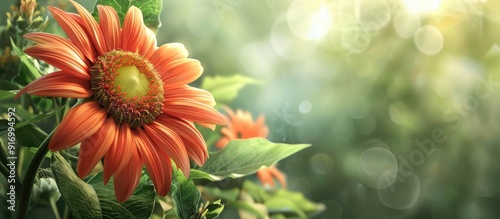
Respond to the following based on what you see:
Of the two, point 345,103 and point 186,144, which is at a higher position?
point 186,144

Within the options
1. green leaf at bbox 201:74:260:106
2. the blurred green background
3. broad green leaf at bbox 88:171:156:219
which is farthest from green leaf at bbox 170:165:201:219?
the blurred green background

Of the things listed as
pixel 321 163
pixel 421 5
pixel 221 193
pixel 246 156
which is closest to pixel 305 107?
pixel 321 163

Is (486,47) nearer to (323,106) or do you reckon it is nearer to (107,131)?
(323,106)

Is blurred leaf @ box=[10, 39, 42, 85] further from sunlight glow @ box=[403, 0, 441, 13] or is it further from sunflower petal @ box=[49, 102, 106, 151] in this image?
sunlight glow @ box=[403, 0, 441, 13]

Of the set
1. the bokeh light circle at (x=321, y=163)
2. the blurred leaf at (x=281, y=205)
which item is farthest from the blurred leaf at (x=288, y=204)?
the bokeh light circle at (x=321, y=163)

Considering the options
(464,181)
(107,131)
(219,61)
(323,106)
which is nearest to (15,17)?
(107,131)

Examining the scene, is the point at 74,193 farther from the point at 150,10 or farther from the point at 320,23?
the point at 320,23
